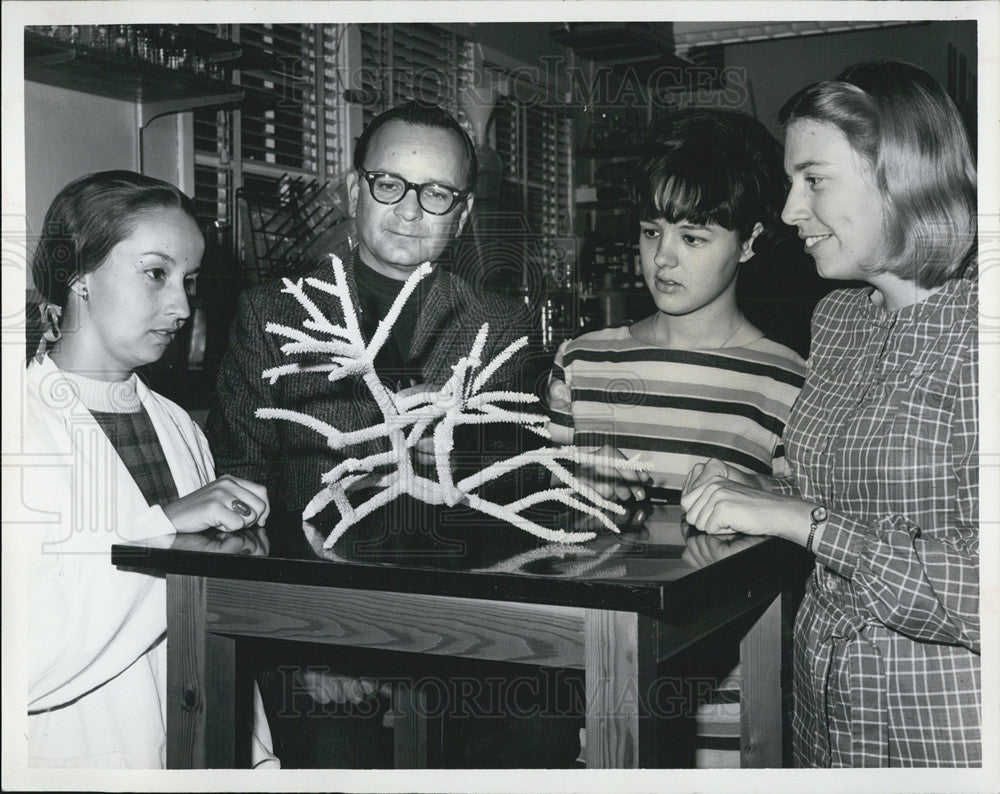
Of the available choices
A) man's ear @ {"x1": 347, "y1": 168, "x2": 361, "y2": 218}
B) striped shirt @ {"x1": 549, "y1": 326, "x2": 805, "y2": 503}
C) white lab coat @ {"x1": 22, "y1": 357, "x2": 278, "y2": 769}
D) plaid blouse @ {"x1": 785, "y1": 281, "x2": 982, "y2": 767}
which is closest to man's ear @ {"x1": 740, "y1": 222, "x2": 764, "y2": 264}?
striped shirt @ {"x1": 549, "y1": 326, "x2": 805, "y2": 503}

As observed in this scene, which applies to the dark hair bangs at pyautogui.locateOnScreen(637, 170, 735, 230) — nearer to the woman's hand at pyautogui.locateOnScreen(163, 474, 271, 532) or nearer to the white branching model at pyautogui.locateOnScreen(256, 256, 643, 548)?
the white branching model at pyautogui.locateOnScreen(256, 256, 643, 548)

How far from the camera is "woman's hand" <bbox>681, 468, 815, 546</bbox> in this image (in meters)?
1.04

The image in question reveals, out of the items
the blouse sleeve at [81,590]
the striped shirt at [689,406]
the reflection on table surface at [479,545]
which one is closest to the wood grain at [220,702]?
the reflection on table surface at [479,545]

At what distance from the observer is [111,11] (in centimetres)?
132

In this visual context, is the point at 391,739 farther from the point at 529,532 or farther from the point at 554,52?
the point at 554,52

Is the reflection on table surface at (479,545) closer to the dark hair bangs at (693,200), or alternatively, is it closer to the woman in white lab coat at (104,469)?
the woman in white lab coat at (104,469)

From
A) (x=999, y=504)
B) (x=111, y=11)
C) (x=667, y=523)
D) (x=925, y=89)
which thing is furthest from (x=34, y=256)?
(x=999, y=504)

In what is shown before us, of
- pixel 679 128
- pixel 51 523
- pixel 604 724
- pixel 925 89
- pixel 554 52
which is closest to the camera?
pixel 604 724

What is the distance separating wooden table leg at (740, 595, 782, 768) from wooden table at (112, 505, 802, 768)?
0.25 ft

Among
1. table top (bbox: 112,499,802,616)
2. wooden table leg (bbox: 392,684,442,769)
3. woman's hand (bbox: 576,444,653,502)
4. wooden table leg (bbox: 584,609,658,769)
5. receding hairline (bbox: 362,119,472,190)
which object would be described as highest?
receding hairline (bbox: 362,119,472,190)

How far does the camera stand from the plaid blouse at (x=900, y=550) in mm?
1036

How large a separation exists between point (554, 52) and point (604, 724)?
136 centimetres

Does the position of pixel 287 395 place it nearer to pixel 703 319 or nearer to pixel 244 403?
pixel 244 403

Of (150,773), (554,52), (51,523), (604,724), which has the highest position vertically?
(554,52)
